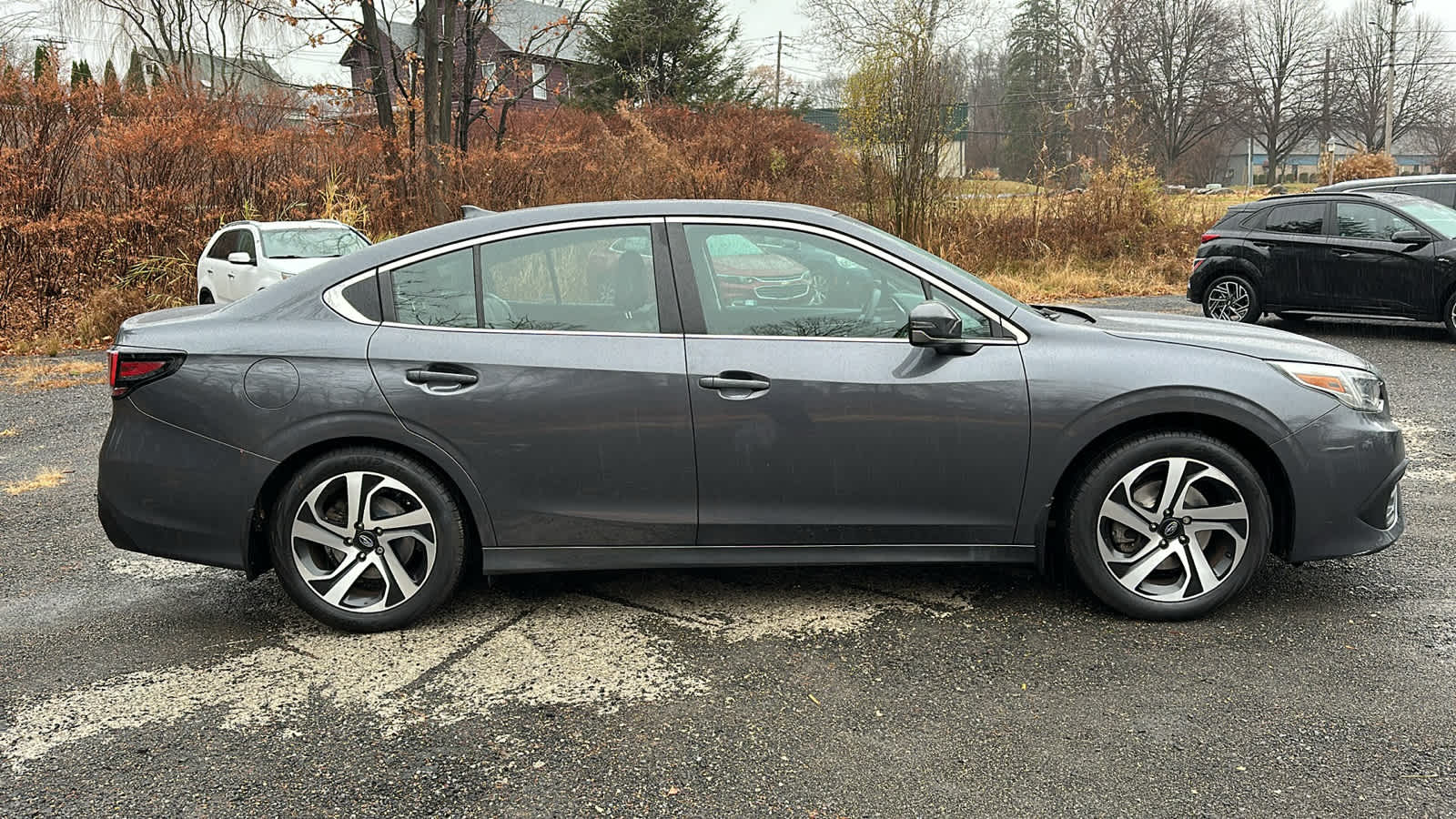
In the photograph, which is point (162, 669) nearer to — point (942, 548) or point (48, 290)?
point (942, 548)

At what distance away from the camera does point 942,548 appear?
407 cm

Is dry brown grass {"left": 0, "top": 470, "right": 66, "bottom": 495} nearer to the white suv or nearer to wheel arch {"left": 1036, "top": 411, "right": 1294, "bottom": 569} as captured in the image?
wheel arch {"left": 1036, "top": 411, "right": 1294, "bottom": 569}

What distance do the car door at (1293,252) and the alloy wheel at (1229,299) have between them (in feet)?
0.78

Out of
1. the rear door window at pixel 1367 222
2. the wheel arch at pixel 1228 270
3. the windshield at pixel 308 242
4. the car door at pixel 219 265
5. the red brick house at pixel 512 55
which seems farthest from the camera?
the red brick house at pixel 512 55

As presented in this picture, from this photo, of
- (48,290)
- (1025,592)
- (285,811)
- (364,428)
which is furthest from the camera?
(48,290)

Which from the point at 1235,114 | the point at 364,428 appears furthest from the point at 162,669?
the point at 1235,114

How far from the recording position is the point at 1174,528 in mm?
4012

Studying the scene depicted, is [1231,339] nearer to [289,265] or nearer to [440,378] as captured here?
[440,378]

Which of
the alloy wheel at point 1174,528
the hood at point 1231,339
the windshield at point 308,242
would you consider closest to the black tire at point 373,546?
the alloy wheel at point 1174,528

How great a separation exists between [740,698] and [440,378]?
1544 millimetres

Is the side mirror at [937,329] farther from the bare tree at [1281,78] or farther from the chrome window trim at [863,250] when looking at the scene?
the bare tree at [1281,78]

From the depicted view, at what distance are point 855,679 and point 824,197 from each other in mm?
16596

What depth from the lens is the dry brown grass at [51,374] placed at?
37.3 ft

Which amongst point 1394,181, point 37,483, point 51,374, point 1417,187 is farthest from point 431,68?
point 1417,187
